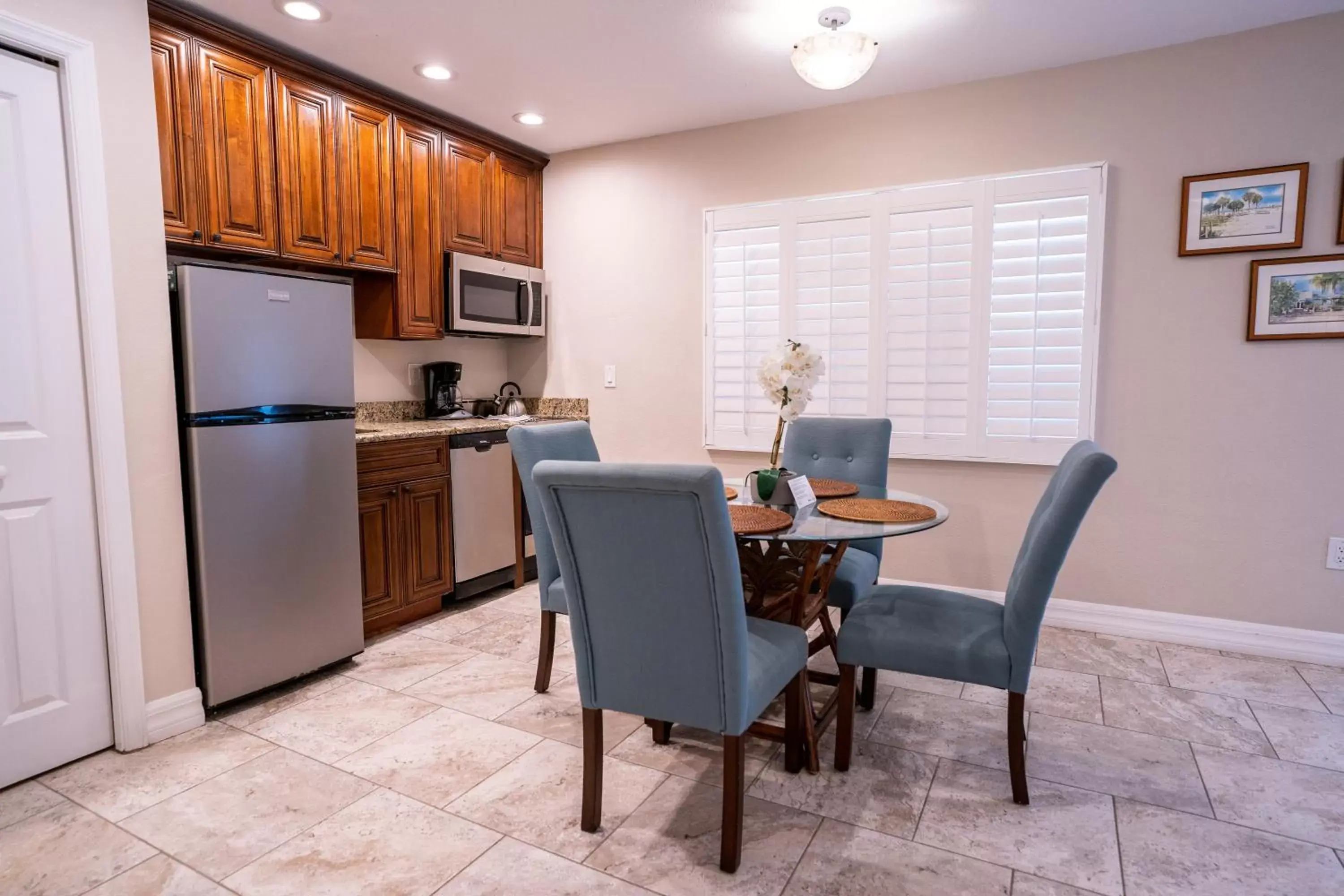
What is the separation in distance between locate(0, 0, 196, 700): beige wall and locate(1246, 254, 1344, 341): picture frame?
3951 mm

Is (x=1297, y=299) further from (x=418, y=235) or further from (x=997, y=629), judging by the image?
(x=418, y=235)

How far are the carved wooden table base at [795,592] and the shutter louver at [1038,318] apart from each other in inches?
57.0

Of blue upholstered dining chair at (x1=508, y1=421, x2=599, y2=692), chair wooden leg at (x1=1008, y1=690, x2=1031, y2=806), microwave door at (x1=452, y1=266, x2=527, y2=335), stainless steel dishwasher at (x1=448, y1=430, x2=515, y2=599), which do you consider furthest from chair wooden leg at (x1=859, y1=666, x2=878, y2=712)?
microwave door at (x1=452, y1=266, x2=527, y2=335)

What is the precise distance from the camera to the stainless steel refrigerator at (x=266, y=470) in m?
2.33

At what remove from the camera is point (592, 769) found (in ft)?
5.79

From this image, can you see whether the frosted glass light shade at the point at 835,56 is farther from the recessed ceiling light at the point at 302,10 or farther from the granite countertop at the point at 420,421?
the granite countertop at the point at 420,421

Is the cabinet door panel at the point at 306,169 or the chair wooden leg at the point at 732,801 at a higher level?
the cabinet door panel at the point at 306,169

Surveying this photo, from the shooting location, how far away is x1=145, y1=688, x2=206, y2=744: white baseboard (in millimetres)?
2264

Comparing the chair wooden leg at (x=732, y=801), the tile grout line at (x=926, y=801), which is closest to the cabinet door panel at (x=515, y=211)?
the chair wooden leg at (x=732, y=801)

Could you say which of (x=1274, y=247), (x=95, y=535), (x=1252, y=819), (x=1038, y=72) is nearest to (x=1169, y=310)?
(x=1274, y=247)

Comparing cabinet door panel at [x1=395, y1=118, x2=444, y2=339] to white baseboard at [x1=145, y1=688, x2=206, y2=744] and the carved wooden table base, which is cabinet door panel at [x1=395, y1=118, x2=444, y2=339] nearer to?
white baseboard at [x1=145, y1=688, x2=206, y2=744]

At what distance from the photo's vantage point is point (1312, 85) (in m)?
2.72

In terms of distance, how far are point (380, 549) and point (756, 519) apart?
185 cm

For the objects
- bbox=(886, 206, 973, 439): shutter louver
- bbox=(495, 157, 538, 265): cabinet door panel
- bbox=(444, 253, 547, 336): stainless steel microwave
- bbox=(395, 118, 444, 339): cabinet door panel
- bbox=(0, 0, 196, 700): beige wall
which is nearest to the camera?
bbox=(0, 0, 196, 700): beige wall
